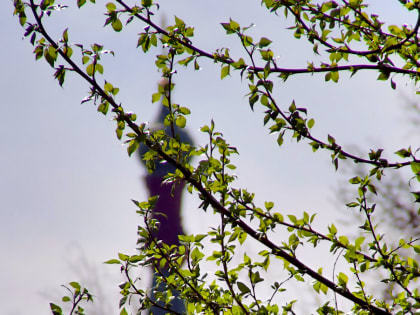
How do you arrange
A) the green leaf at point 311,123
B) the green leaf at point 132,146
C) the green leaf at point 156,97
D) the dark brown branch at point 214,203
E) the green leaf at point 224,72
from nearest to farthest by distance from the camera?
the dark brown branch at point 214,203
the green leaf at point 132,146
the green leaf at point 156,97
the green leaf at point 311,123
the green leaf at point 224,72

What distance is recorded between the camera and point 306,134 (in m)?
3.75

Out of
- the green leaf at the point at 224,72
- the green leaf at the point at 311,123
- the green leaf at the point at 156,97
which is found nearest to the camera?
the green leaf at the point at 156,97

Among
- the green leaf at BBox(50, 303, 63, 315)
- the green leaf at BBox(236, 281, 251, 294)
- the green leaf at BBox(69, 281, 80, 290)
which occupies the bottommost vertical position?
the green leaf at BBox(50, 303, 63, 315)

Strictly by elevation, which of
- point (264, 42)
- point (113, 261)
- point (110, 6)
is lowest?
point (113, 261)

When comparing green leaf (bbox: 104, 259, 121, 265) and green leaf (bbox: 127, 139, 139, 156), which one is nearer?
green leaf (bbox: 127, 139, 139, 156)

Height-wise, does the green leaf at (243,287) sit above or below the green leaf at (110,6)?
below

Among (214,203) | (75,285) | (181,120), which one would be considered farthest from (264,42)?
(75,285)

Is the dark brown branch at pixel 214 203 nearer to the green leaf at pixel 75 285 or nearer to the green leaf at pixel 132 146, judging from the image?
the green leaf at pixel 132 146

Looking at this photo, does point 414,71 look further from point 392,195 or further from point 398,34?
point 392,195

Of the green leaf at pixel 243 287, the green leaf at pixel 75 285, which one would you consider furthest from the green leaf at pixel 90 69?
the green leaf at pixel 243 287

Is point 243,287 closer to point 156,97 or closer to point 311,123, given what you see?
point 311,123

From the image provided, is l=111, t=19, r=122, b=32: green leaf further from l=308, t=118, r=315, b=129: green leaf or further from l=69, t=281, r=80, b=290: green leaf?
l=69, t=281, r=80, b=290: green leaf

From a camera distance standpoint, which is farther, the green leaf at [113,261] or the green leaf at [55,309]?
the green leaf at [113,261]

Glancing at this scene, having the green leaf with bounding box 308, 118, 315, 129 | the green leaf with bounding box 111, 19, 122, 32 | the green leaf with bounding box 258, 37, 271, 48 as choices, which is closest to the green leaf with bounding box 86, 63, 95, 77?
the green leaf with bounding box 111, 19, 122, 32
